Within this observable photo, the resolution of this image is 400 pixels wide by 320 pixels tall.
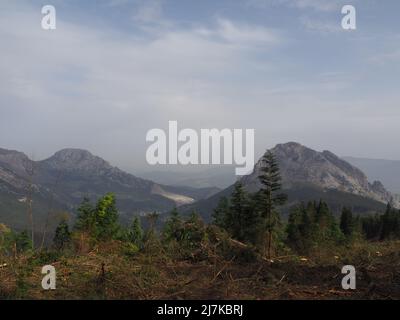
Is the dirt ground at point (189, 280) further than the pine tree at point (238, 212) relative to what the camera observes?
No

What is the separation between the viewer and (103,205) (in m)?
40.4

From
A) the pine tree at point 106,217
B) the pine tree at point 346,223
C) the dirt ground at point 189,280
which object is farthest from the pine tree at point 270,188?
the pine tree at point 346,223

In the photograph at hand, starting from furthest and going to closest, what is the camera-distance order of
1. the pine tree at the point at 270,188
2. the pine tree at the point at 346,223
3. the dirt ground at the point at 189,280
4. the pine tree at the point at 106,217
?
the pine tree at the point at 346,223 < the pine tree at the point at 106,217 < the pine tree at the point at 270,188 < the dirt ground at the point at 189,280

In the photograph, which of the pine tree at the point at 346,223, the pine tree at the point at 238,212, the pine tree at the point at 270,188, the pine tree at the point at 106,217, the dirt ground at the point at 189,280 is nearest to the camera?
the dirt ground at the point at 189,280

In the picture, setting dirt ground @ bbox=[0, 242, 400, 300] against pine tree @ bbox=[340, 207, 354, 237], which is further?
pine tree @ bbox=[340, 207, 354, 237]

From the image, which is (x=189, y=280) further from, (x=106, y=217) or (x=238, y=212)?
(x=106, y=217)

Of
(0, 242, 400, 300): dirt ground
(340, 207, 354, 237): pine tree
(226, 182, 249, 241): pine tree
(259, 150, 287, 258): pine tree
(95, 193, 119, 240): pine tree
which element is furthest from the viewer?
(340, 207, 354, 237): pine tree

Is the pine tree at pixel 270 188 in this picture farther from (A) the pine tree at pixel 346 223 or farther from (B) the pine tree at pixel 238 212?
(A) the pine tree at pixel 346 223

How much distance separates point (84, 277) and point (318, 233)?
156 feet

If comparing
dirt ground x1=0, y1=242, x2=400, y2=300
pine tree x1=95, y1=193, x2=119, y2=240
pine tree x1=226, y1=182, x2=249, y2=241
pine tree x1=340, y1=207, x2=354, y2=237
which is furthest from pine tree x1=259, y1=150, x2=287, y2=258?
pine tree x1=340, y1=207, x2=354, y2=237

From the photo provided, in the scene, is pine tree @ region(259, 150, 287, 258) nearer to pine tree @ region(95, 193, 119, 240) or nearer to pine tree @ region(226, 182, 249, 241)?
pine tree @ region(226, 182, 249, 241)

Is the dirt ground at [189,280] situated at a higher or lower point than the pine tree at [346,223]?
higher
